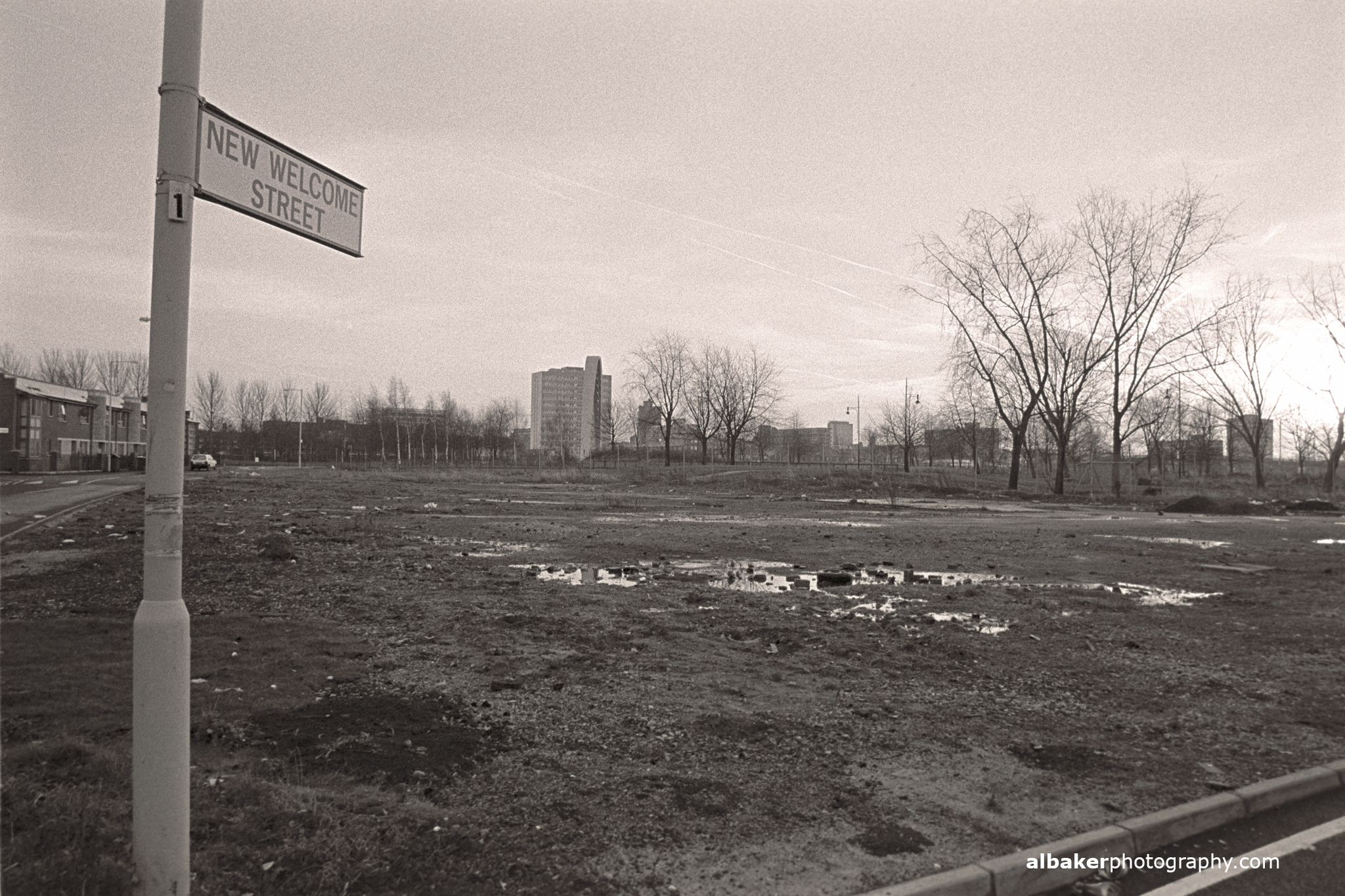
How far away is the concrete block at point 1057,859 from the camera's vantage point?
360cm

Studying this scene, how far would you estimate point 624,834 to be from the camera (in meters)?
3.89

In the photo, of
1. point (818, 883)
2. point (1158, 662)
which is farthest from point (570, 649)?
point (1158, 662)

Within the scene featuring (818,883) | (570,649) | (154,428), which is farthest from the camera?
(570,649)

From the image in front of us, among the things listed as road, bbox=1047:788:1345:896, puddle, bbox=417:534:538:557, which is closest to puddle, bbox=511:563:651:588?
puddle, bbox=417:534:538:557

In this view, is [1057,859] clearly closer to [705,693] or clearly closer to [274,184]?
[705,693]

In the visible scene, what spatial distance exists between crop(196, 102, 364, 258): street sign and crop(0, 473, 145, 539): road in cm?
1062

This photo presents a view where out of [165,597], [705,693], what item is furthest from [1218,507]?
[165,597]

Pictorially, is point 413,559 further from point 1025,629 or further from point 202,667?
point 1025,629

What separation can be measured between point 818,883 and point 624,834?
949mm

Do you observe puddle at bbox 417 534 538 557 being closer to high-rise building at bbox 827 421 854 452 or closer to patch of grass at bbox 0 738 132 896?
patch of grass at bbox 0 738 132 896

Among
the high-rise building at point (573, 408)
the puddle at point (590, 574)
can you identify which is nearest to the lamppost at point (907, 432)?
the high-rise building at point (573, 408)

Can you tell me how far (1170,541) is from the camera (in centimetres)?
1933

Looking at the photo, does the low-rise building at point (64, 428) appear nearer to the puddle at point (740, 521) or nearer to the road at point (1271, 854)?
the puddle at point (740, 521)

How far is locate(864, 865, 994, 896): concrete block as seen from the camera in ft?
11.1
